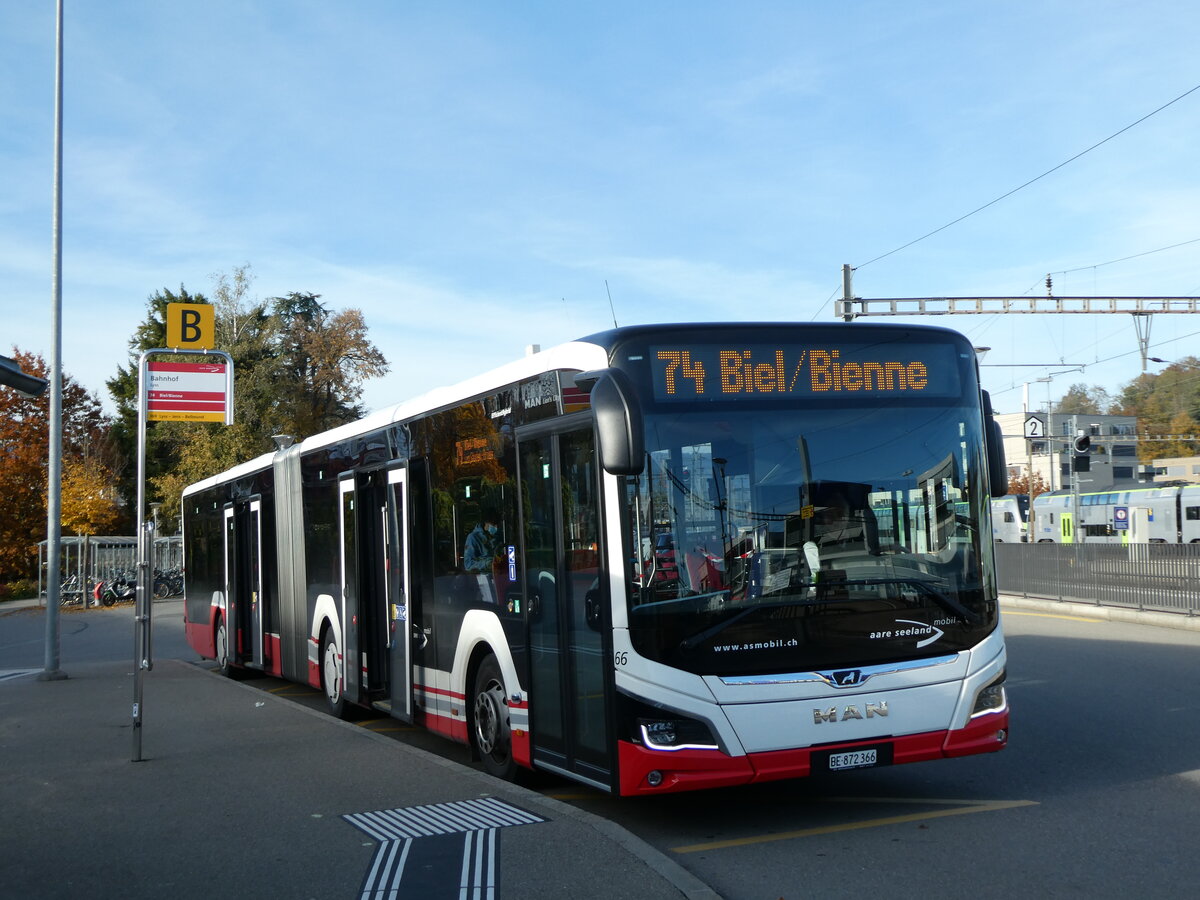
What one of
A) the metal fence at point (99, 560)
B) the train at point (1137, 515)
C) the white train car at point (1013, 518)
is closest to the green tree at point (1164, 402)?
the white train car at point (1013, 518)

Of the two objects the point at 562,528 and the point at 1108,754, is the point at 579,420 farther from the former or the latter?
the point at 1108,754

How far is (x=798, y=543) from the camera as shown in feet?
23.1

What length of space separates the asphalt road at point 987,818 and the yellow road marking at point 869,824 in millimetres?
12

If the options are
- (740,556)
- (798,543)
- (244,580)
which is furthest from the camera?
(244,580)

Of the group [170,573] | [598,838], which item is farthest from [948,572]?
[170,573]

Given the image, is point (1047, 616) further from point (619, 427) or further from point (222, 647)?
point (619, 427)

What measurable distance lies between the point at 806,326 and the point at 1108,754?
173 inches

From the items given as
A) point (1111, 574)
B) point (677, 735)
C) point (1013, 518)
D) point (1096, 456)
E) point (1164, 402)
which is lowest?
point (677, 735)

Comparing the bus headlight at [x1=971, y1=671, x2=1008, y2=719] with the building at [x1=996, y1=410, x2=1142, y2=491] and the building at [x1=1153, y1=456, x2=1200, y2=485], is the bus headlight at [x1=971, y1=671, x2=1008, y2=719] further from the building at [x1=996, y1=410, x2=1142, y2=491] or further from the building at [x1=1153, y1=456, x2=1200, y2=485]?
the building at [x1=1153, y1=456, x2=1200, y2=485]

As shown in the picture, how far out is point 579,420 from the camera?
7500 millimetres

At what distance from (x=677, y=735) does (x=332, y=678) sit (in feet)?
23.8

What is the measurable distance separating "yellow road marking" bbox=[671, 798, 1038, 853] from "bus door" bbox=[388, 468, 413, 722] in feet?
14.4

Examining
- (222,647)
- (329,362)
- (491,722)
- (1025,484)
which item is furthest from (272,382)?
(1025,484)

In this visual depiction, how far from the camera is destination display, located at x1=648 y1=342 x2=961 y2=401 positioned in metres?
7.18
